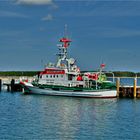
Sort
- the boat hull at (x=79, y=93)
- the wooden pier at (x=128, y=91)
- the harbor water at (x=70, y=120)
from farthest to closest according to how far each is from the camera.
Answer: the boat hull at (x=79, y=93), the wooden pier at (x=128, y=91), the harbor water at (x=70, y=120)

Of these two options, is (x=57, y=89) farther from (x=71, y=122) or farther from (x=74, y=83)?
(x=71, y=122)

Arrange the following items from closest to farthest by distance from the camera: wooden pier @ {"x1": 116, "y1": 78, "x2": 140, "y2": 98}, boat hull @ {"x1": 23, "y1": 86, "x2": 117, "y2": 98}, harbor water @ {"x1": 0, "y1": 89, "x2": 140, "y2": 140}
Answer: harbor water @ {"x1": 0, "y1": 89, "x2": 140, "y2": 140}, wooden pier @ {"x1": 116, "y1": 78, "x2": 140, "y2": 98}, boat hull @ {"x1": 23, "y1": 86, "x2": 117, "y2": 98}

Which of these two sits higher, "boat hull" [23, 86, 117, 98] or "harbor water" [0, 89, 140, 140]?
"boat hull" [23, 86, 117, 98]

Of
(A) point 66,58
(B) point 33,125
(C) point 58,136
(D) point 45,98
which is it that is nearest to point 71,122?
(B) point 33,125

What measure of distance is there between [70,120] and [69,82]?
31.4m

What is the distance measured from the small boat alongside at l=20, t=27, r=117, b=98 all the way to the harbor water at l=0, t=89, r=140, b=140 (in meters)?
4.62

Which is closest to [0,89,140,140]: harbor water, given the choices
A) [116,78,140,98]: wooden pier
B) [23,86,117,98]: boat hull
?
[116,78,140,98]: wooden pier

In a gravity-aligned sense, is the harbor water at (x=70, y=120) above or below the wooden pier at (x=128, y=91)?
below

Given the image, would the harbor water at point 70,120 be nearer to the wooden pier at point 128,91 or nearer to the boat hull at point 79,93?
the wooden pier at point 128,91

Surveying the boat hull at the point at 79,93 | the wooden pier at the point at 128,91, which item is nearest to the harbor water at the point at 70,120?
the wooden pier at the point at 128,91

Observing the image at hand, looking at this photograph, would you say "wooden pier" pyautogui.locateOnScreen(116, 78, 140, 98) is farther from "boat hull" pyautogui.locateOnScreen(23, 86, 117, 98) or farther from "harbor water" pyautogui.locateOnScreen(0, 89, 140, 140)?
"harbor water" pyautogui.locateOnScreen(0, 89, 140, 140)

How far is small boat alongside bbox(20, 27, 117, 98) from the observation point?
78438mm

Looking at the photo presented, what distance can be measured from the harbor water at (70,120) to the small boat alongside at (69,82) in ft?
15.2

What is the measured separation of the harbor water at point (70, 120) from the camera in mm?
40125
